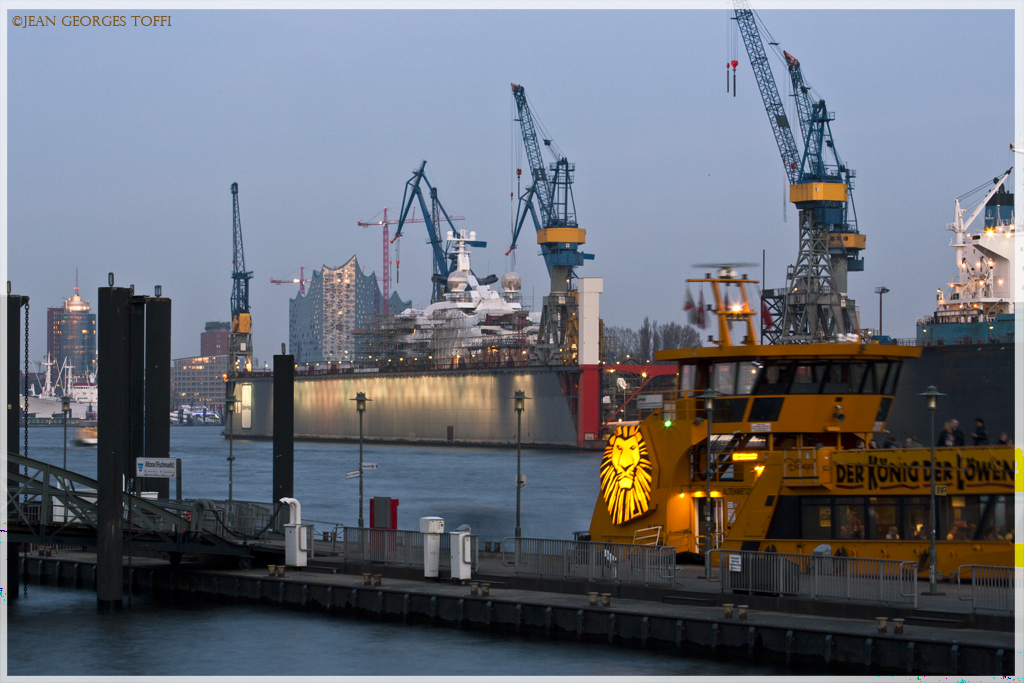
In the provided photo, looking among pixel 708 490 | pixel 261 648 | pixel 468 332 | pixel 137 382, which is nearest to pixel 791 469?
pixel 708 490

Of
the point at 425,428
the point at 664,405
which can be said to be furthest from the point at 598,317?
the point at 664,405

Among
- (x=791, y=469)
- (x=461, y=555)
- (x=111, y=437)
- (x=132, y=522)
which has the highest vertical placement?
(x=111, y=437)

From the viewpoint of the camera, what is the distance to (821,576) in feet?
82.3

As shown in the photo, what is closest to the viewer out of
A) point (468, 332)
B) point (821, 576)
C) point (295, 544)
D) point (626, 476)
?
point (821, 576)

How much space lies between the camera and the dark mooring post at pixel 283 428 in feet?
143

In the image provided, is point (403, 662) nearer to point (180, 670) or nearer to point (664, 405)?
point (180, 670)

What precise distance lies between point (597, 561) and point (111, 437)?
12020 mm

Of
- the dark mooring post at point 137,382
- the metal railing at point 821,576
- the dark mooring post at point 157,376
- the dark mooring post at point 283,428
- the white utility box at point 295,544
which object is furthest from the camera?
the dark mooring post at point 283,428

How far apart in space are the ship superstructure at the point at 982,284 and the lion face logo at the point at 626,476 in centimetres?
7663

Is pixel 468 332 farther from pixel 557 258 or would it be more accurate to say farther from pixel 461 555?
pixel 461 555

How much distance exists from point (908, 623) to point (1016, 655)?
2680 millimetres

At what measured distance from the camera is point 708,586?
27312mm

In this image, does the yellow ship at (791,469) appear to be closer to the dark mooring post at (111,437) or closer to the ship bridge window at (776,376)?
the ship bridge window at (776,376)

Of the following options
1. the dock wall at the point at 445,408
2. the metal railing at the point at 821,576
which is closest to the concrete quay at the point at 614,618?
the metal railing at the point at 821,576
